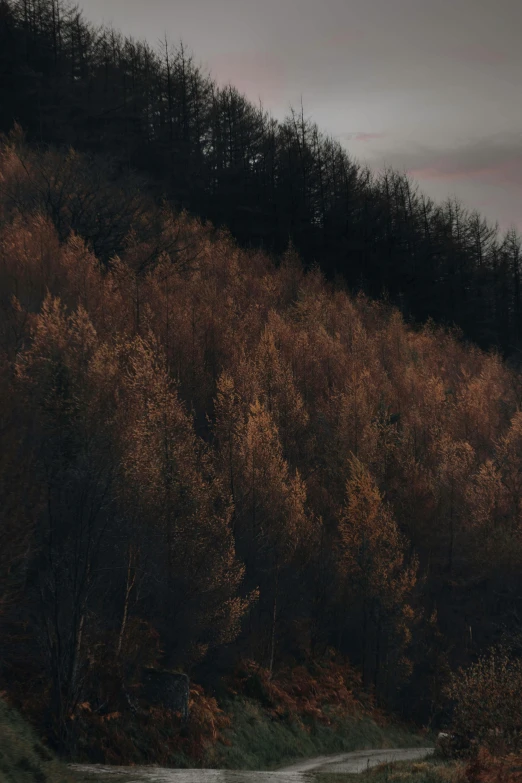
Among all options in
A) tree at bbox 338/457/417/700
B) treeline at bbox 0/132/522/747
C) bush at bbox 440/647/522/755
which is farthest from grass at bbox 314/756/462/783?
tree at bbox 338/457/417/700

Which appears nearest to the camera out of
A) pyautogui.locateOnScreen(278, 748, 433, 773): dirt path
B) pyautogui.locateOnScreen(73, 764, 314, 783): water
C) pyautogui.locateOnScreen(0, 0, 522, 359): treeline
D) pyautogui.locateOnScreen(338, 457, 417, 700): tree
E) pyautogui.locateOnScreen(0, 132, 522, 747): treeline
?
pyautogui.locateOnScreen(73, 764, 314, 783): water

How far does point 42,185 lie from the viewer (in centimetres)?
6228

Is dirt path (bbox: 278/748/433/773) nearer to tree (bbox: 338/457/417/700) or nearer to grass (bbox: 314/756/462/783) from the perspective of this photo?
grass (bbox: 314/756/462/783)

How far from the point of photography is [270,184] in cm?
11356

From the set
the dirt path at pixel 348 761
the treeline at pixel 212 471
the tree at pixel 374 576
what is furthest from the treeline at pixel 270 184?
the dirt path at pixel 348 761

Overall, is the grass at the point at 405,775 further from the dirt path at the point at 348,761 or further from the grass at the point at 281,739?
the grass at the point at 281,739

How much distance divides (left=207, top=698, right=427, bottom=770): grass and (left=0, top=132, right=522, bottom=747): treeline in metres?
3.02

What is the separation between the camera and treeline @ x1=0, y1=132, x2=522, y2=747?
28.4 m

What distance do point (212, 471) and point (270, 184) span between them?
3190 inches

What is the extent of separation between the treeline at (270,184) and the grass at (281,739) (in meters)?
75.1

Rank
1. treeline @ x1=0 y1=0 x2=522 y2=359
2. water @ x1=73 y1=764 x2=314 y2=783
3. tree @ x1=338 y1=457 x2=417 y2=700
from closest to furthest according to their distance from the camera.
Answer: water @ x1=73 y1=764 x2=314 y2=783, tree @ x1=338 y1=457 x2=417 y2=700, treeline @ x1=0 y1=0 x2=522 y2=359

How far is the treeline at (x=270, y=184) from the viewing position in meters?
103

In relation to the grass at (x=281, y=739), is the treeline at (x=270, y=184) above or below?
above

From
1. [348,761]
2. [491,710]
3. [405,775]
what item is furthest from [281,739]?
[405,775]
